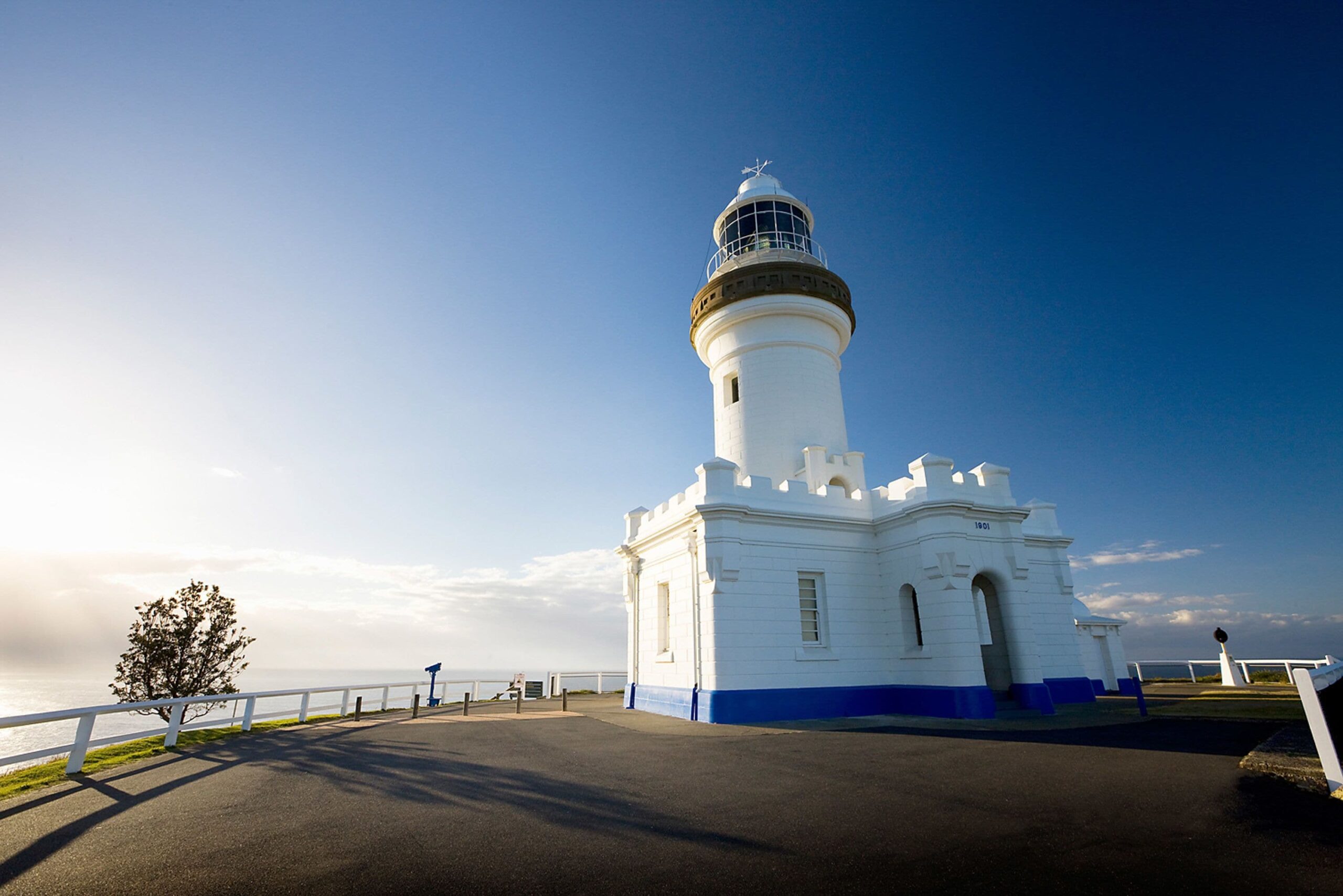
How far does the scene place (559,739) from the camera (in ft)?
36.5

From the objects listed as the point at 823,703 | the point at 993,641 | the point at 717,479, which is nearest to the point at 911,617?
the point at 823,703

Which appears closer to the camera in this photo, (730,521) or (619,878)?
(619,878)

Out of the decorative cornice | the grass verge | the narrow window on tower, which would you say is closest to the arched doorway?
the narrow window on tower

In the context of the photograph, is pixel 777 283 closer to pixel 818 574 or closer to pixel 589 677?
pixel 818 574

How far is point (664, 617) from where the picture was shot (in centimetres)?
1681

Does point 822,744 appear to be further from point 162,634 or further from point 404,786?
point 162,634

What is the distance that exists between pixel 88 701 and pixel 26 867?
86072 millimetres

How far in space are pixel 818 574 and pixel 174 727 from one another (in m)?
13.6

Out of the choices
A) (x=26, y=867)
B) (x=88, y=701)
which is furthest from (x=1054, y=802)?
(x=88, y=701)

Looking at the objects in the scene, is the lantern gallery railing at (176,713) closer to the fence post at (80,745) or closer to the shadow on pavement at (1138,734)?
the fence post at (80,745)

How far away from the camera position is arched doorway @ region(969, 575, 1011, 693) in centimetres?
1633

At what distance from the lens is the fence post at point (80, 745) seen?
27.1 ft

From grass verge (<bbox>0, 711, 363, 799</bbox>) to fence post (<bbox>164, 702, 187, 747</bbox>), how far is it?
93mm

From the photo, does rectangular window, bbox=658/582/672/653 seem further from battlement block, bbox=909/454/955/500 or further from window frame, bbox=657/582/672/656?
battlement block, bbox=909/454/955/500
